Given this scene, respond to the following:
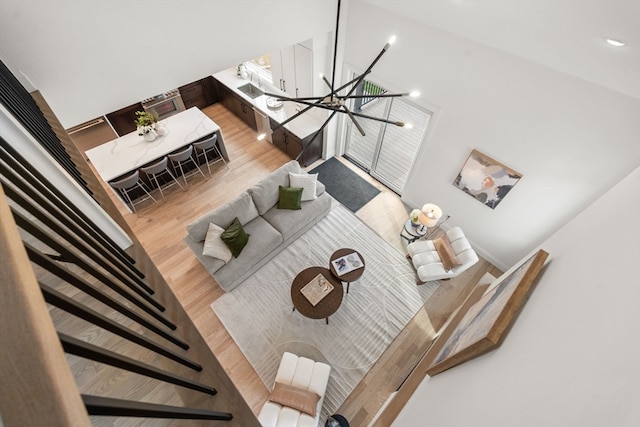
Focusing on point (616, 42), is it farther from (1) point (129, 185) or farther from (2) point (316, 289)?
(1) point (129, 185)

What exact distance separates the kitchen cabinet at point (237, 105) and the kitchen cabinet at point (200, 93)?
171 mm

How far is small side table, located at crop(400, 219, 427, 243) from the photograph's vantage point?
462cm

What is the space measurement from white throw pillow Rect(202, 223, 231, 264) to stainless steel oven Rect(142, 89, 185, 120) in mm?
3800

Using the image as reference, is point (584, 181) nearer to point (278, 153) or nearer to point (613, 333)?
point (613, 333)

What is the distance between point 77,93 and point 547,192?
515 cm

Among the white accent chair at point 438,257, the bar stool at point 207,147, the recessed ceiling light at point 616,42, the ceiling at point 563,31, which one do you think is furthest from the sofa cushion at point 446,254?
the bar stool at point 207,147

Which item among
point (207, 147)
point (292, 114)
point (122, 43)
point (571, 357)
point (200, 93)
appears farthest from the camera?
point (200, 93)

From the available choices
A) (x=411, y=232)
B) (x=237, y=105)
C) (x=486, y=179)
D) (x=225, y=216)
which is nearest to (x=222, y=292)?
(x=225, y=216)

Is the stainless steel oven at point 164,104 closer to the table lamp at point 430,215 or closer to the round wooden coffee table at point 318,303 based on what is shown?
the round wooden coffee table at point 318,303

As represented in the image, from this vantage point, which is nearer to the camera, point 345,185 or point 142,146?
point 142,146

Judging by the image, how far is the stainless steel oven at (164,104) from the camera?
20.5ft

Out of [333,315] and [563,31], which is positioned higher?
[563,31]

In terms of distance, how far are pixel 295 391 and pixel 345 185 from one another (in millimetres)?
3658

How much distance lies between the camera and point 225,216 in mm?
4262
